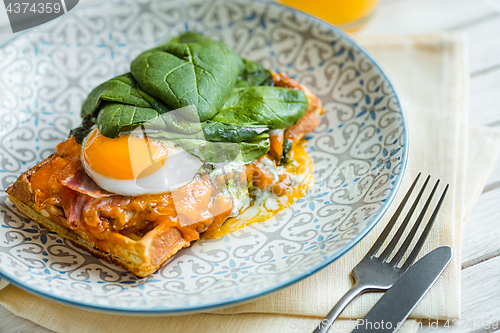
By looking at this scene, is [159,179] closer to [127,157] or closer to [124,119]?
[127,157]

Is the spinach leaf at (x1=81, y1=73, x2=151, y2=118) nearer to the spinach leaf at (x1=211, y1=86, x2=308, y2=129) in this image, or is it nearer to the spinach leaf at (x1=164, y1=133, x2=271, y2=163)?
the spinach leaf at (x1=164, y1=133, x2=271, y2=163)

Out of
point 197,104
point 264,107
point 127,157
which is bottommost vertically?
point 127,157

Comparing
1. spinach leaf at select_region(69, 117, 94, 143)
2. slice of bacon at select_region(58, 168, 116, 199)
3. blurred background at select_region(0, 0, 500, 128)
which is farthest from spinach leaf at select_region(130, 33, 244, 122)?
Answer: blurred background at select_region(0, 0, 500, 128)

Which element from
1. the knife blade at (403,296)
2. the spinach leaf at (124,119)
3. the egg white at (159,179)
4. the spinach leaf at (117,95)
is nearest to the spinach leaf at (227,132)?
the egg white at (159,179)

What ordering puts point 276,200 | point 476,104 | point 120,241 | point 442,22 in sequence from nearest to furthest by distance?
point 120,241
point 276,200
point 476,104
point 442,22

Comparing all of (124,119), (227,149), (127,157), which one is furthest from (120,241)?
(227,149)

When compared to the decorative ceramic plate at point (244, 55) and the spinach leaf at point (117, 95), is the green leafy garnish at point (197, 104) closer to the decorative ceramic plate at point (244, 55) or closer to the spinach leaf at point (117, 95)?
the spinach leaf at point (117, 95)
